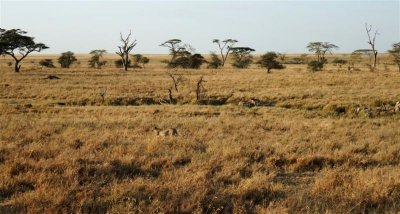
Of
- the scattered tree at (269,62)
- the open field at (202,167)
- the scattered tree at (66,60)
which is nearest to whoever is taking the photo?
the open field at (202,167)

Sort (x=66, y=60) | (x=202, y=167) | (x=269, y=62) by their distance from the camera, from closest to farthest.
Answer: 1. (x=202, y=167)
2. (x=269, y=62)
3. (x=66, y=60)

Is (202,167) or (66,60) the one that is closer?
(202,167)

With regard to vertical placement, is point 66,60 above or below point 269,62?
above

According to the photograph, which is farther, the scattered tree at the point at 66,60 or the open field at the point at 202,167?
the scattered tree at the point at 66,60

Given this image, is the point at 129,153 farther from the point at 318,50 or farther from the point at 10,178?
the point at 318,50

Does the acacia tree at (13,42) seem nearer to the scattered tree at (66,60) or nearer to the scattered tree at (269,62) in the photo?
the scattered tree at (66,60)

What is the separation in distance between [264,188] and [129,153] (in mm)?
3726

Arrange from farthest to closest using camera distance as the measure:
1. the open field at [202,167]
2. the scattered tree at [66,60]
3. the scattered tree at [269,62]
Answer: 1. the scattered tree at [66,60]
2. the scattered tree at [269,62]
3. the open field at [202,167]

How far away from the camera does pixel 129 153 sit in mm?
9305

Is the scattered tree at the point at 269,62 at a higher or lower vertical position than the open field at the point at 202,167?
higher

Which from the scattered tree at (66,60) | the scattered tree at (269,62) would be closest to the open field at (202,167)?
the scattered tree at (269,62)

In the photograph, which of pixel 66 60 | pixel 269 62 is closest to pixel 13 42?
pixel 66 60

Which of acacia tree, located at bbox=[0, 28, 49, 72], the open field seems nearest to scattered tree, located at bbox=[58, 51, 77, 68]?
acacia tree, located at bbox=[0, 28, 49, 72]

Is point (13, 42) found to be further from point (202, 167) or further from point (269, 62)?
point (202, 167)
